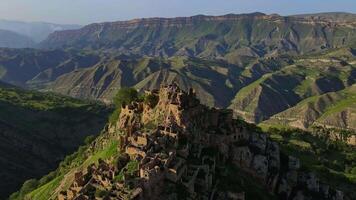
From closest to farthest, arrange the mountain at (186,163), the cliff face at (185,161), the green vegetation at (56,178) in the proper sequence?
the cliff face at (185,161), the mountain at (186,163), the green vegetation at (56,178)

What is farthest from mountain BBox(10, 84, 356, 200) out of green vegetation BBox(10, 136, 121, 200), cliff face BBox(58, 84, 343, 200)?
green vegetation BBox(10, 136, 121, 200)

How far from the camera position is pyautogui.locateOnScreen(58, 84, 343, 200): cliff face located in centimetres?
8969

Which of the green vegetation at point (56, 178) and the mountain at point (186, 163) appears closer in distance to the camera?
the mountain at point (186, 163)

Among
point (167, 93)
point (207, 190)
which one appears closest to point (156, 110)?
point (167, 93)

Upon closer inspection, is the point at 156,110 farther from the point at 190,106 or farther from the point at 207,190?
the point at 207,190

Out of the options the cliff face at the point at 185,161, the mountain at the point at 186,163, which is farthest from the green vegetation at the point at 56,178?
the cliff face at the point at 185,161

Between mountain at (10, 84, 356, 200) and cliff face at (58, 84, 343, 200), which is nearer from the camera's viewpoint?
cliff face at (58, 84, 343, 200)

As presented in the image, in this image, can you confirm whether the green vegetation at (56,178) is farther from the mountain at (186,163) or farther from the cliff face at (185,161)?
the cliff face at (185,161)

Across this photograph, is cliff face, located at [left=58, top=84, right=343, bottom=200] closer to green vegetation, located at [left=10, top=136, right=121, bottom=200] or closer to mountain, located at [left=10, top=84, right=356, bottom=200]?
mountain, located at [left=10, top=84, right=356, bottom=200]

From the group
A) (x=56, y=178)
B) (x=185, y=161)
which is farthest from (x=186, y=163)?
(x=56, y=178)

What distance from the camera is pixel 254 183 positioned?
388ft

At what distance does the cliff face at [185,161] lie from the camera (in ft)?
294

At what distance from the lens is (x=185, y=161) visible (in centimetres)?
9850

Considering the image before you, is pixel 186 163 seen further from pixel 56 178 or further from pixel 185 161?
pixel 56 178
